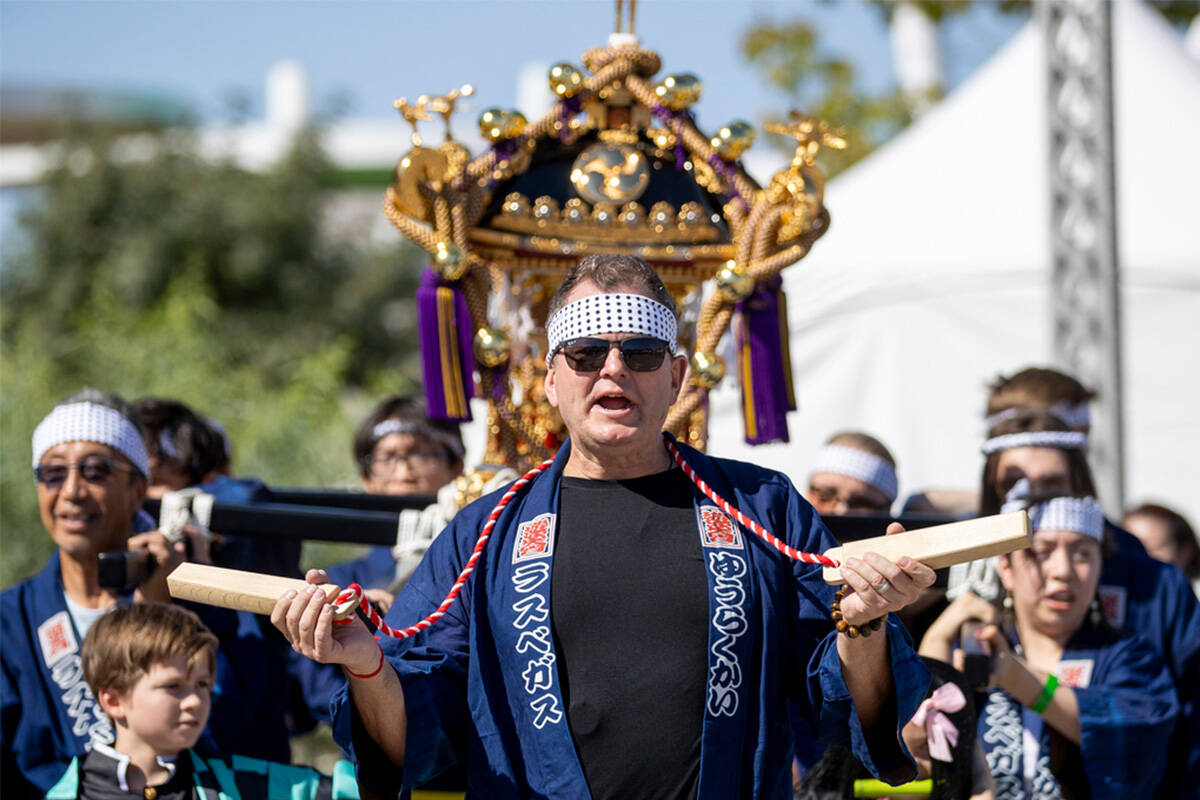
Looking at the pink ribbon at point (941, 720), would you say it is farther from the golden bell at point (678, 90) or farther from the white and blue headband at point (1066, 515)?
the golden bell at point (678, 90)

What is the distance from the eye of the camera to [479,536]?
2.41m

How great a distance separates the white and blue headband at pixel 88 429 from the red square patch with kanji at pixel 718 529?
5.59 ft

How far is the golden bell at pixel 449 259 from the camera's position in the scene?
343 centimetres

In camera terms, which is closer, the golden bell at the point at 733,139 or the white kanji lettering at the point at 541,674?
the white kanji lettering at the point at 541,674

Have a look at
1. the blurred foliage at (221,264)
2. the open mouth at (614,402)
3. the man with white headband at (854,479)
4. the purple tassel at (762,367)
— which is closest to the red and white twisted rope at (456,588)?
the open mouth at (614,402)

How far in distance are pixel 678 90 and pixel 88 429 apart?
161cm

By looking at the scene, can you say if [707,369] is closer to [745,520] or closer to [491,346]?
[491,346]

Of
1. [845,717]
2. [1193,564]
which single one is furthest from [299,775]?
[1193,564]

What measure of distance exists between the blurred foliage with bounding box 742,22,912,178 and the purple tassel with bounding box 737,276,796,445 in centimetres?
1023

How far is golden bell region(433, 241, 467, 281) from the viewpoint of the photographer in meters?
3.43

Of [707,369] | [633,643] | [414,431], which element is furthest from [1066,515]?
[414,431]

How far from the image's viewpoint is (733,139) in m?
3.52

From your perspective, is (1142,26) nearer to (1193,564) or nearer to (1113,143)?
(1113,143)

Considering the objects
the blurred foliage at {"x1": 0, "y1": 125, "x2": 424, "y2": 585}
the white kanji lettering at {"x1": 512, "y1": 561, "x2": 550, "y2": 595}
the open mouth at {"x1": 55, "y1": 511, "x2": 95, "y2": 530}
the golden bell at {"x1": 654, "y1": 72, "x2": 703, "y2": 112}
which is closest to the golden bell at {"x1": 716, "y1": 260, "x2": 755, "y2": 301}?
the golden bell at {"x1": 654, "y1": 72, "x2": 703, "y2": 112}
